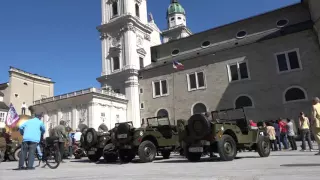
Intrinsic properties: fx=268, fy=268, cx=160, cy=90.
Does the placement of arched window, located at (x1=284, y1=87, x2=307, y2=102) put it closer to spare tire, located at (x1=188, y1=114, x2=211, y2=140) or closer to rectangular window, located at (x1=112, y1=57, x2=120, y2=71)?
spare tire, located at (x1=188, y1=114, x2=211, y2=140)

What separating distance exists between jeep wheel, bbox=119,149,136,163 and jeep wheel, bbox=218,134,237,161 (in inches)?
153

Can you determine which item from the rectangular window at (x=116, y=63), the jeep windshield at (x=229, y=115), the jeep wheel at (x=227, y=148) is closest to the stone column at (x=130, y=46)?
the rectangular window at (x=116, y=63)

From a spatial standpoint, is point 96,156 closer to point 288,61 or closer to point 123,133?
point 123,133

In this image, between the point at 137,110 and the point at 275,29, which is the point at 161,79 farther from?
the point at 275,29

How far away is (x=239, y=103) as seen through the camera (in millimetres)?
31312

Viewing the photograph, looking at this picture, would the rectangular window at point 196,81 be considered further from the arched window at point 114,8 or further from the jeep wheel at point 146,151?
the jeep wheel at point 146,151

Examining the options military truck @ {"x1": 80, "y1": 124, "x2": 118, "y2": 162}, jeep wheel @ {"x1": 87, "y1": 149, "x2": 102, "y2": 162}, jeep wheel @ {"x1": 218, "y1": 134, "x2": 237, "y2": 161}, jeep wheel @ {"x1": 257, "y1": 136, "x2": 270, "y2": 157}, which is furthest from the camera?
jeep wheel @ {"x1": 87, "y1": 149, "x2": 102, "y2": 162}

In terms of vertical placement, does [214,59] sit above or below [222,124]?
above

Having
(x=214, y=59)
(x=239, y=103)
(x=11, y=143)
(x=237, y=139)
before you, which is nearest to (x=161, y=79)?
(x=214, y=59)

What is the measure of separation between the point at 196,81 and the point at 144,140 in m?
25.0

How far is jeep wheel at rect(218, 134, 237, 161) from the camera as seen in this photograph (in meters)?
8.54

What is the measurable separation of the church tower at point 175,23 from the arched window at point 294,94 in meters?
37.1

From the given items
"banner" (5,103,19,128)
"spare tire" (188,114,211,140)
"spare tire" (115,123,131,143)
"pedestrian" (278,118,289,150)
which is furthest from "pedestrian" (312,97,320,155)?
"banner" (5,103,19,128)

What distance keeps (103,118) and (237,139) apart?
27.1 meters
